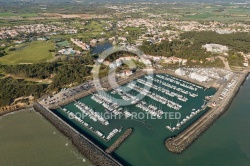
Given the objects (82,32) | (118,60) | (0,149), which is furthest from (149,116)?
(82,32)

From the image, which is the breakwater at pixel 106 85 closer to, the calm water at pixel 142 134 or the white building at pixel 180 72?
the white building at pixel 180 72

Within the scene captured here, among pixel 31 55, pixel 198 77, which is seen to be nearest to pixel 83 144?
pixel 198 77

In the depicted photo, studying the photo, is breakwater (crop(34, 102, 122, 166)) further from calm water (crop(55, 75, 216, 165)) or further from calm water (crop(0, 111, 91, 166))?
calm water (crop(55, 75, 216, 165))

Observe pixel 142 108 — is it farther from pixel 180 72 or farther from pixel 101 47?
pixel 101 47

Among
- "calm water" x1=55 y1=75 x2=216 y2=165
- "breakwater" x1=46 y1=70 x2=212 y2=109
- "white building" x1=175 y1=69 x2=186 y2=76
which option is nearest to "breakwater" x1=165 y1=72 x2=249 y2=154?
"calm water" x1=55 y1=75 x2=216 y2=165

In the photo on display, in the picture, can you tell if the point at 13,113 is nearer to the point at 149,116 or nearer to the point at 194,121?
the point at 149,116

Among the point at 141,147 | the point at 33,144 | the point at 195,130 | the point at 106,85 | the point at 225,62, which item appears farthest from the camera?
the point at 225,62
